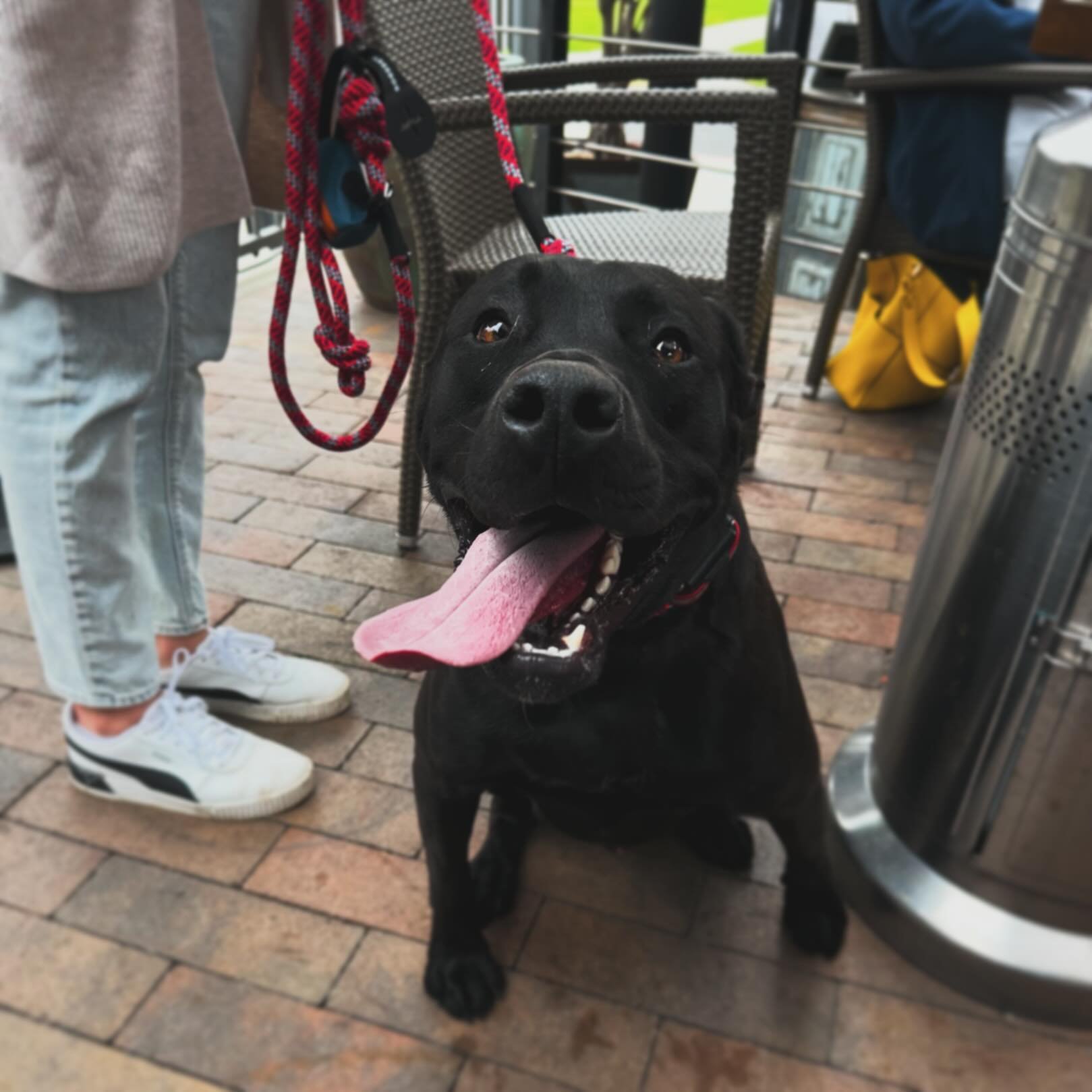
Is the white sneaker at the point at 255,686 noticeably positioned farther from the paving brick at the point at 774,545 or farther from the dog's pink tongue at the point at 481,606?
the paving brick at the point at 774,545

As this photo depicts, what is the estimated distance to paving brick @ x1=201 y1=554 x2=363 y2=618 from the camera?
7.91ft

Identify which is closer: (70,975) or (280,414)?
(70,975)

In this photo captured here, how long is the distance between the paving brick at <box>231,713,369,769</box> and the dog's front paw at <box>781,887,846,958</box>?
882 mm

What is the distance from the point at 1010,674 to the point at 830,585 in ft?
3.71

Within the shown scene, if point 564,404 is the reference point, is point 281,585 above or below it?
below

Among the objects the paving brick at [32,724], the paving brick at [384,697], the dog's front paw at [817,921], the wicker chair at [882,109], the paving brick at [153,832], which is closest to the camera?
the dog's front paw at [817,921]

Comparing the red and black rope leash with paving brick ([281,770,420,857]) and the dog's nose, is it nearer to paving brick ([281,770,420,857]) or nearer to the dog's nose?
the dog's nose

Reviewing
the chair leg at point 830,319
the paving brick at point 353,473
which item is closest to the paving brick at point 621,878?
the paving brick at point 353,473

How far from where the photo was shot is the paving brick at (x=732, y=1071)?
1.38 meters

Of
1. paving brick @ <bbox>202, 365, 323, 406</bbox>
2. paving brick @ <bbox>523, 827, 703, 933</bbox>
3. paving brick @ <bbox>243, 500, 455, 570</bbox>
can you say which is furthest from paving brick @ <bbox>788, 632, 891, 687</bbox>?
paving brick @ <bbox>202, 365, 323, 406</bbox>

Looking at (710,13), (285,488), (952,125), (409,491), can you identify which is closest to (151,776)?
(409,491)

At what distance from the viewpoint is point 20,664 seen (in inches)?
84.8

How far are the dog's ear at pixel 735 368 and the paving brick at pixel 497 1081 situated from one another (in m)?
0.94

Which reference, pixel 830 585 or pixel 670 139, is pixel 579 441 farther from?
pixel 670 139
